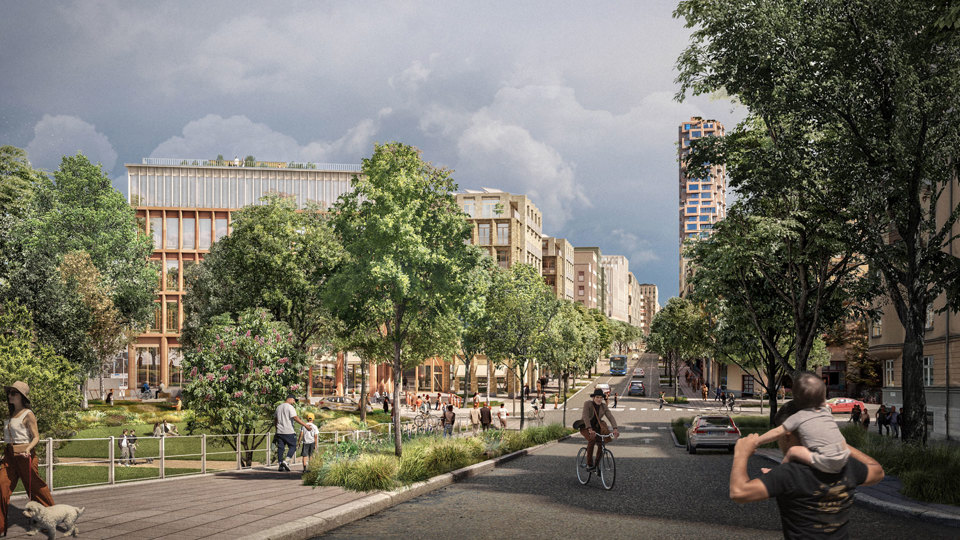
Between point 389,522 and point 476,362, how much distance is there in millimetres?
80260

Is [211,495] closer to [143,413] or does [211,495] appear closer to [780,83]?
[780,83]

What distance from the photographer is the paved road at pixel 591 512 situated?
388 inches

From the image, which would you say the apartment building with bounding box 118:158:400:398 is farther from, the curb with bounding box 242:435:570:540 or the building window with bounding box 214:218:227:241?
the curb with bounding box 242:435:570:540

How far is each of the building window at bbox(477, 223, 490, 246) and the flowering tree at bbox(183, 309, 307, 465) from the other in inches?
2886

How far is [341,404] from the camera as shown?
63000mm

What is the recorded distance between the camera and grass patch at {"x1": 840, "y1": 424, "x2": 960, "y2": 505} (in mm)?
12070

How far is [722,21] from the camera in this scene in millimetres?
20312

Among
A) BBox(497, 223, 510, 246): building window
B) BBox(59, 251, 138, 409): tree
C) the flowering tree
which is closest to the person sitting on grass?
the flowering tree

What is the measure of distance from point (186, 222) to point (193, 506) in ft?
263

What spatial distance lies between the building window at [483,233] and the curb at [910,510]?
3327 inches

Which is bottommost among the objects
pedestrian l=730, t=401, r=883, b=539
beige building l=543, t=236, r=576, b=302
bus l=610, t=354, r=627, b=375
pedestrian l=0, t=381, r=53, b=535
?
bus l=610, t=354, r=627, b=375

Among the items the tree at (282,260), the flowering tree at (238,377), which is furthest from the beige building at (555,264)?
the flowering tree at (238,377)

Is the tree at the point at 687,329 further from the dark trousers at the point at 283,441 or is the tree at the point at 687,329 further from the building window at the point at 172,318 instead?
the dark trousers at the point at 283,441

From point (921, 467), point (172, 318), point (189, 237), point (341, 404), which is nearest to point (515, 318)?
point (341, 404)
